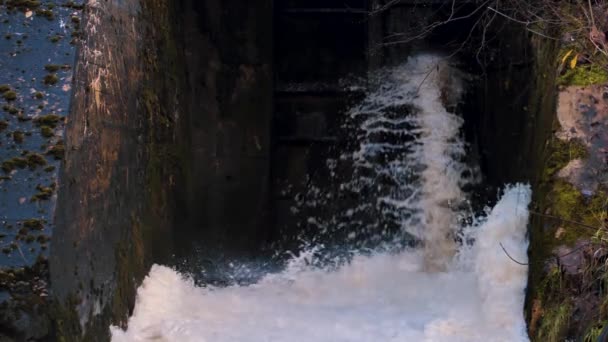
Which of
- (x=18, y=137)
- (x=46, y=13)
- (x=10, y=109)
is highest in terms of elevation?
(x=46, y=13)

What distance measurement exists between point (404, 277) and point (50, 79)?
10.9 ft

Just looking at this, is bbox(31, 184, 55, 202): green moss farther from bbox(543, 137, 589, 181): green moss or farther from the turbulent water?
bbox(543, 137, 589, 181): green moss

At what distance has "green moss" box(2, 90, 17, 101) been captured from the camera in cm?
312

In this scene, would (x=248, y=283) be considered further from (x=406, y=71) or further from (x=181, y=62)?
(x=406, y=71)

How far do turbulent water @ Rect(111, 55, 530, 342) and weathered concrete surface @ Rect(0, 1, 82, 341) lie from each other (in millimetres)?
941

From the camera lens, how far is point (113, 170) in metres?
3.78

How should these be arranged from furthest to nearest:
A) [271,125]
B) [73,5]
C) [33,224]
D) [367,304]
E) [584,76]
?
[271,125]
[367,304]
[584,76]
[73,5]
[33,224]

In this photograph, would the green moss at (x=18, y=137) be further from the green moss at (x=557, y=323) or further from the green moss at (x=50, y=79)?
the green moss at (x=557, y=323)

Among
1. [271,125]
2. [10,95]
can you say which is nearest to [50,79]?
[10,95]

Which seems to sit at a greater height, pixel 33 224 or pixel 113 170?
pixel 113 170

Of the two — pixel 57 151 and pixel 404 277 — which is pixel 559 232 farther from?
pixel 57 151

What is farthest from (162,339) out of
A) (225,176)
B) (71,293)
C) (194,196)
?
(225,176)

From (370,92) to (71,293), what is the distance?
4.10 metres

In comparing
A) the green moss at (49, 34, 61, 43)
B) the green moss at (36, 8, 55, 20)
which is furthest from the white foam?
the green moss at (36, 8, 55, 20)
